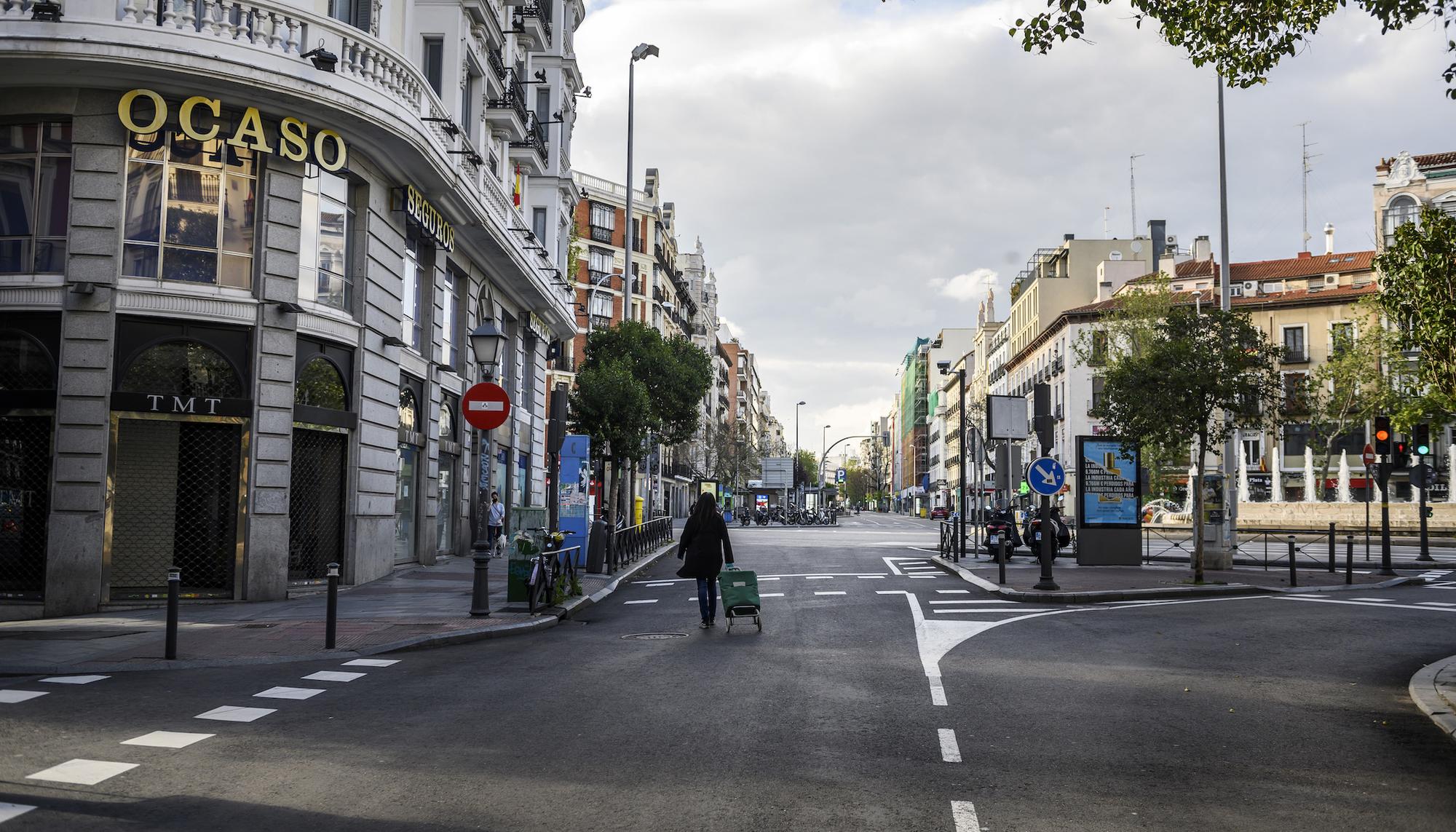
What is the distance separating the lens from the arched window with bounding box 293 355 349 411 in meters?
17.5

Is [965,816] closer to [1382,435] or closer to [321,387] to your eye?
[321,387]

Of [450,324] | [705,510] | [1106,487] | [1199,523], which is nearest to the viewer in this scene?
[705,510]

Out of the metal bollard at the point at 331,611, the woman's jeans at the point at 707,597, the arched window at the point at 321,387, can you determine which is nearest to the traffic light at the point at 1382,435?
the woman's jeans at the point at 707,597

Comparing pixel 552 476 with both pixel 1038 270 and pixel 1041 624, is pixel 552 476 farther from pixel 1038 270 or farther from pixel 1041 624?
pixel 1038 270

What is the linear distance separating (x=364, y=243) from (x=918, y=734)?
14.7 meters

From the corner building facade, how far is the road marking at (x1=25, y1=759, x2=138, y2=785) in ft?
32.3

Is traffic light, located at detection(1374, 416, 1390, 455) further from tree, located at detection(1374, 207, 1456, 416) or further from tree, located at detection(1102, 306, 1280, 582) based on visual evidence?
tree, located at detection(1374, 207, 1456, 416)

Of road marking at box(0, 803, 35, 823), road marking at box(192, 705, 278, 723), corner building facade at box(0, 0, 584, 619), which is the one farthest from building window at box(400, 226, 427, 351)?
road marking at box(0, 803, 35, 823)

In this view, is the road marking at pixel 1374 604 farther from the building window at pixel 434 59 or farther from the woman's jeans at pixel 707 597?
the building window at pixel 434 59

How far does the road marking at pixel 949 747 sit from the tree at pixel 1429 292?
736cm

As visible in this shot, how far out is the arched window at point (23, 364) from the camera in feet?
50.3

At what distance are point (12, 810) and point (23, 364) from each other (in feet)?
39.5

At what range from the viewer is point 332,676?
32.2 feet

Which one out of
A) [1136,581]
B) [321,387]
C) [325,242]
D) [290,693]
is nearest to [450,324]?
[325,242]
